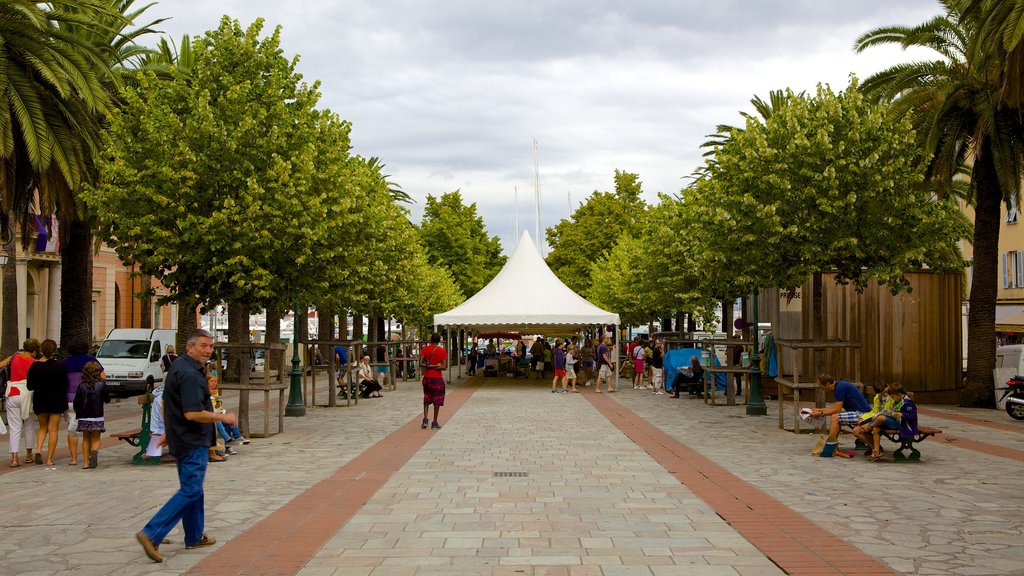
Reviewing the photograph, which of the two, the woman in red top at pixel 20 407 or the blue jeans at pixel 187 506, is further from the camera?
the woman in red top at pixel 20 407

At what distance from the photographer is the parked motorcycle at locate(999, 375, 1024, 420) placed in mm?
21359

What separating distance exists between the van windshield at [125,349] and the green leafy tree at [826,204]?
1947 centimetres

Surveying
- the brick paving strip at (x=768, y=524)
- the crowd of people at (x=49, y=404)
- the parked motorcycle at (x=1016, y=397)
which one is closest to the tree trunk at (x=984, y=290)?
the parked motorcycle at (x=1016, y=397)

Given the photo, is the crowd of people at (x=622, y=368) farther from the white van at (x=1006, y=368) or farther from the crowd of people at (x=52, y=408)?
the crowd of people at (x=52, y=408)

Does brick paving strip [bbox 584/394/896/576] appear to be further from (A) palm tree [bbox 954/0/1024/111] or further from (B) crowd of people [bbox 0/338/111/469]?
(A) palm tree [bbox 954/0/1024/111]

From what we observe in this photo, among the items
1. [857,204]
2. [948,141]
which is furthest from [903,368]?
[857,204]

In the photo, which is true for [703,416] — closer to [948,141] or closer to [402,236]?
[948,141]

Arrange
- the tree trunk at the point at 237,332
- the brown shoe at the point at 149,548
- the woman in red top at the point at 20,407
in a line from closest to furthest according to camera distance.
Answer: the brown shoe at the point at 149,548 < the woman in red top at the point at 20,407 < the tree trunk at the point at 237,332

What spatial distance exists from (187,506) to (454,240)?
64312 millimetres

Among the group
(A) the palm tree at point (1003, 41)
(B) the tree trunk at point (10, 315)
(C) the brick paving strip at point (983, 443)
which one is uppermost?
(A) the palm tree at point (1003, 41)

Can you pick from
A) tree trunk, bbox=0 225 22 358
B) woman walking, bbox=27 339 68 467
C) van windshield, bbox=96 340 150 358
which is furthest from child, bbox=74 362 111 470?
van windshield, bbox=96 340 150 358

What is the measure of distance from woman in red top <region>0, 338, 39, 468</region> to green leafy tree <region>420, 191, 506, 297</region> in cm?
5595

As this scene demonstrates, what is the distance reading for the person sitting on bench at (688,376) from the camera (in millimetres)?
28625

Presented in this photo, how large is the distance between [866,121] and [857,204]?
72.5 inches
